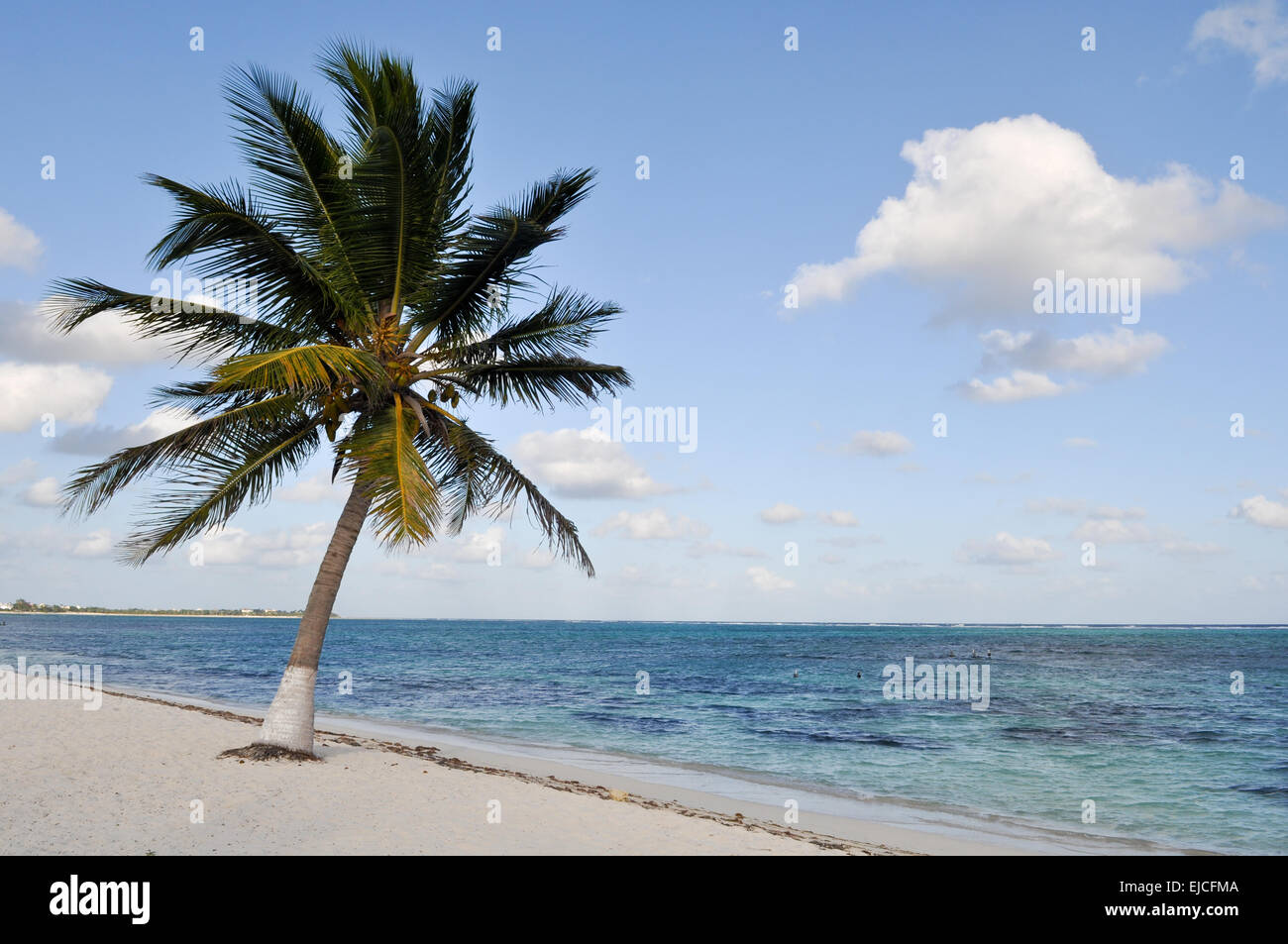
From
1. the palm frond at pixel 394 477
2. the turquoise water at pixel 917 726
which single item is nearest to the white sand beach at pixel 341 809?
the palm frond at pixel 394 477

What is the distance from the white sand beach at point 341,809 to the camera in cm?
755

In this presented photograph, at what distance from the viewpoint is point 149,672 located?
41.6 meters

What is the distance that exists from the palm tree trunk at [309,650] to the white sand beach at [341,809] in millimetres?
461

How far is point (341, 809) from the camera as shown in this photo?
29.3 feet

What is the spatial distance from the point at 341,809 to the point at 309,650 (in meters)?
2.65

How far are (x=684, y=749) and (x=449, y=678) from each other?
24.5 meters

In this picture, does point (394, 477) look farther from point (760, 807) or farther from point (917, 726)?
point (917, 726)

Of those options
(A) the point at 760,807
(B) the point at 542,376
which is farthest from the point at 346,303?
(A) the point at 760,807

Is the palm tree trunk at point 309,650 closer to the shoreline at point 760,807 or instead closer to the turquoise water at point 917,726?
the shoreline at point 760,807

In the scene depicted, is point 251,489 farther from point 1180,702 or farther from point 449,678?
point 1180,702

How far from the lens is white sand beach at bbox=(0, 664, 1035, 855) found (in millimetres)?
7555

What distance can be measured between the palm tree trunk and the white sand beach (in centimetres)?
46

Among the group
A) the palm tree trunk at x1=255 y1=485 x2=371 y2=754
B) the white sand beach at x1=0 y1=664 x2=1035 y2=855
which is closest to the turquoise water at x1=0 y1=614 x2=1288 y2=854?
the white sand beach at x1=0 y1=664 x2=1035 y2=855
